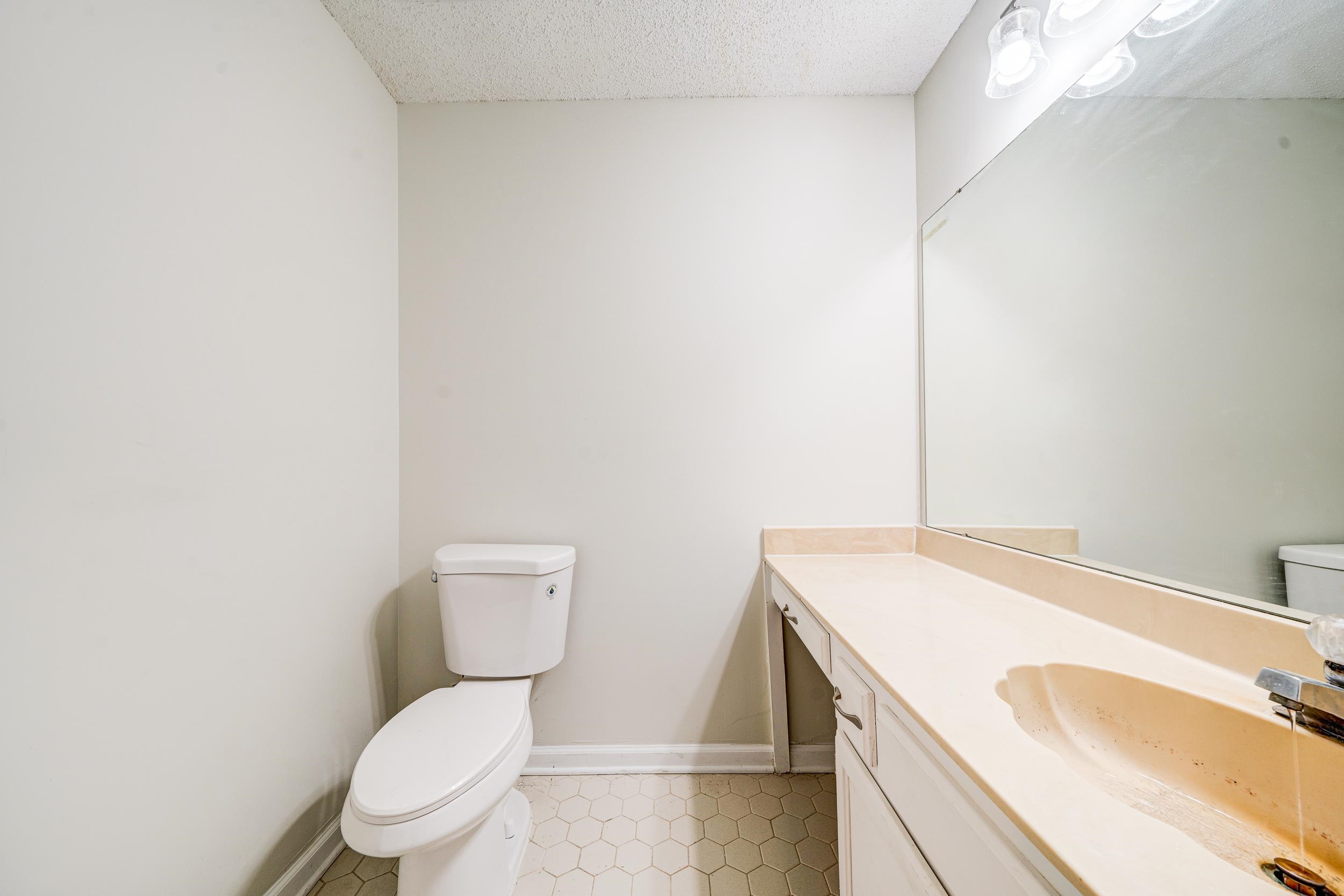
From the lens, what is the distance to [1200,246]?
702 millimetres

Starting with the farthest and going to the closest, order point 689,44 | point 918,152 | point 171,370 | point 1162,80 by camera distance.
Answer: point 918,152, point 689,44, point 171,370, point 1162,80

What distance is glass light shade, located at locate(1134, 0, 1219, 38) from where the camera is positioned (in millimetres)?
704

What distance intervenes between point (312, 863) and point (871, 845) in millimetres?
1330

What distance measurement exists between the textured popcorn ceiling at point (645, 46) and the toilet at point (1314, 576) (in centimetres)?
Result: 146

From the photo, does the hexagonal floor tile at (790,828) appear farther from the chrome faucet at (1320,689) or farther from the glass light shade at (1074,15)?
the glass light shade at (1074,15)

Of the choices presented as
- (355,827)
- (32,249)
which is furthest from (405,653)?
(32,249)

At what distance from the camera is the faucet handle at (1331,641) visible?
1.41ft

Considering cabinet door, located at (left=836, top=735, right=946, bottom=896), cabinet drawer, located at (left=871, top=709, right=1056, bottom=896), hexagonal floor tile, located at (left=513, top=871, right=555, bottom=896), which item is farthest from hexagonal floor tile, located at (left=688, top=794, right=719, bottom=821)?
cabinet drawer, located at (left=871, top=709, right=1056, bottom=896)

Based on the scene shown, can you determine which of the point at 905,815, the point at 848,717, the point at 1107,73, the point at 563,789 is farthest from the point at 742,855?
the point at 1107,73

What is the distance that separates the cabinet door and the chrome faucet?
409 millimetres

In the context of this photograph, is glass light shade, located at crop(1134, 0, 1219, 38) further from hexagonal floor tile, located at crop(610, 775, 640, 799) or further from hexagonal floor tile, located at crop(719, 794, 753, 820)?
hexagonal floor tile, located at crop(610, 775, 640, 799)

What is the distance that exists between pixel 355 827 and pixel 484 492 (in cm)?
87

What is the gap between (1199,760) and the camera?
0.57m

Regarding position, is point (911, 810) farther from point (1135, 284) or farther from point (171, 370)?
point (171, 370)
